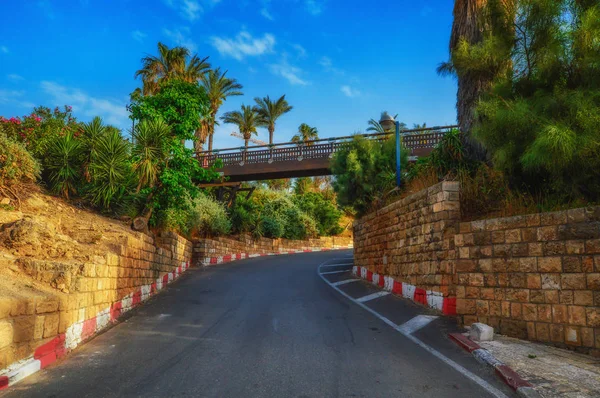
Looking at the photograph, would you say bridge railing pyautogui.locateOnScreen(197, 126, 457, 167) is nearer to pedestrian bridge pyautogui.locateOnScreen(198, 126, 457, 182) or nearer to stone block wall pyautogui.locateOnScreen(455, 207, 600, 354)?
pedestrian bridge pyautogui.locateOnScreen(198, 126, 457, 182)

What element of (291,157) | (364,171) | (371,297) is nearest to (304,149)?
(291,157)

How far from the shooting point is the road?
4.99 metres

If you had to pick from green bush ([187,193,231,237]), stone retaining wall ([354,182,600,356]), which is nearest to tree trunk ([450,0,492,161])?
stone retaining wall ([354,182,600,356])

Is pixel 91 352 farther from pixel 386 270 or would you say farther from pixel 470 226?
pixel 386 270

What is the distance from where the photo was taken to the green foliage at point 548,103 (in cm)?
735

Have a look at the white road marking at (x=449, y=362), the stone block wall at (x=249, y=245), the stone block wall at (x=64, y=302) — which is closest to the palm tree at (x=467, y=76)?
the white road marking at (x=449, y=362)

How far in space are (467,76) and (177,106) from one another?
9.90m

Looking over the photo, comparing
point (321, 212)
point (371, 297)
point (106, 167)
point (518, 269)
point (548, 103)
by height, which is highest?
point (321, 212)

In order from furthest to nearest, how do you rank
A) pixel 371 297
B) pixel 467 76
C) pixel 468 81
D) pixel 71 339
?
pixel 468 81 < pixel 467 76 < pixel 371 297 < pixel 71 339

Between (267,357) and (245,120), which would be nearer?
(267,357)

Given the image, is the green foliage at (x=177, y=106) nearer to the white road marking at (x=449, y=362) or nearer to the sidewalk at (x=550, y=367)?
the white road marking at (x=449, y=362)

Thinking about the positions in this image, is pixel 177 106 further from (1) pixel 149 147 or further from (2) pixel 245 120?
(2) pixel 245 120

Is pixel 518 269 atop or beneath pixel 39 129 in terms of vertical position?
beneath

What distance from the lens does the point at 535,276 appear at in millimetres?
7301
